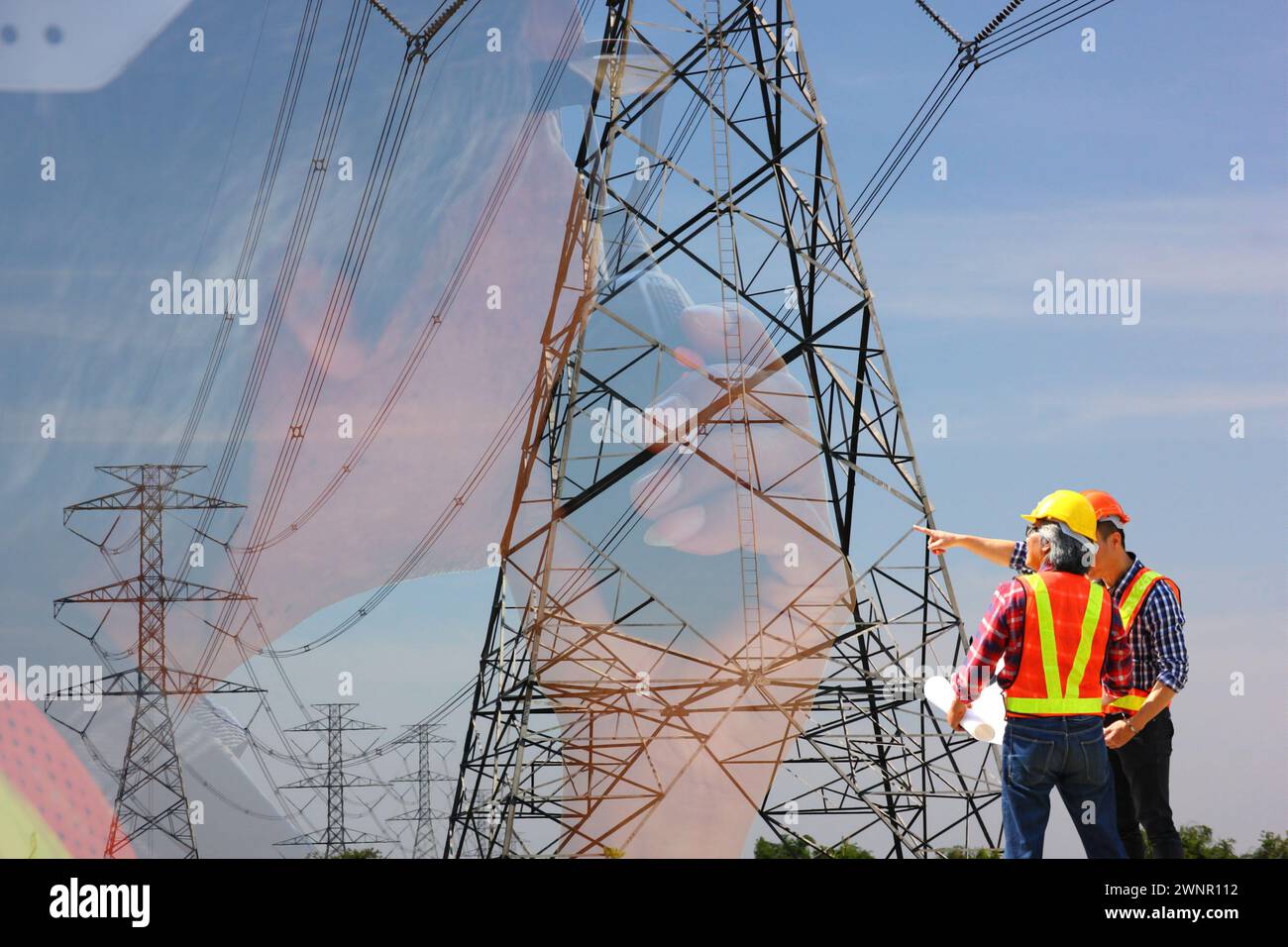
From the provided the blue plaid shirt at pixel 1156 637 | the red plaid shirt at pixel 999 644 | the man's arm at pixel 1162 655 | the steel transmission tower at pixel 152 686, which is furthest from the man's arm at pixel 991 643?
the steel transmission tower at pixel 152 686

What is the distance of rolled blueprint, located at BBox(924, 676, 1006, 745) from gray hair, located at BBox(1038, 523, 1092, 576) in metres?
0.91

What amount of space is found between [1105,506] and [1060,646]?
251cm

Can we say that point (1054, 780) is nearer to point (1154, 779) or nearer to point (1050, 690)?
point (1050, 690)

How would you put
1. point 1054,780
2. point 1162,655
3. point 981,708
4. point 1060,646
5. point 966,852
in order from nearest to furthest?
1. point 1060,646
2. point 1054,780
3. point 981,708
4. point 1162,655
5. point 966,852

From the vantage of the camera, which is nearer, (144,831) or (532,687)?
(532,687)

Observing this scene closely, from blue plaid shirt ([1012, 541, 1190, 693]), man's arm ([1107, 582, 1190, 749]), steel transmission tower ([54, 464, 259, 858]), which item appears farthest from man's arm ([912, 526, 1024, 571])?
steel transmission tower ([54, 464, 259, 858])

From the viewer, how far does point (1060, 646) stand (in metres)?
8.05

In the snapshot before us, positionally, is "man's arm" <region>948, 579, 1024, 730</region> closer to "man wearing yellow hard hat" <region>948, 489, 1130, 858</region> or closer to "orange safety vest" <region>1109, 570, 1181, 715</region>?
"man wearing yellow hard hat" <region>948, 489, 1130, 858</region>

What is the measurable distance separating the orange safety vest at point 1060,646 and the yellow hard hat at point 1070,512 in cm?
42

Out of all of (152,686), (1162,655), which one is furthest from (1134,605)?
(152,686)

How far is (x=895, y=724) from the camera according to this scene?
25.5 m
